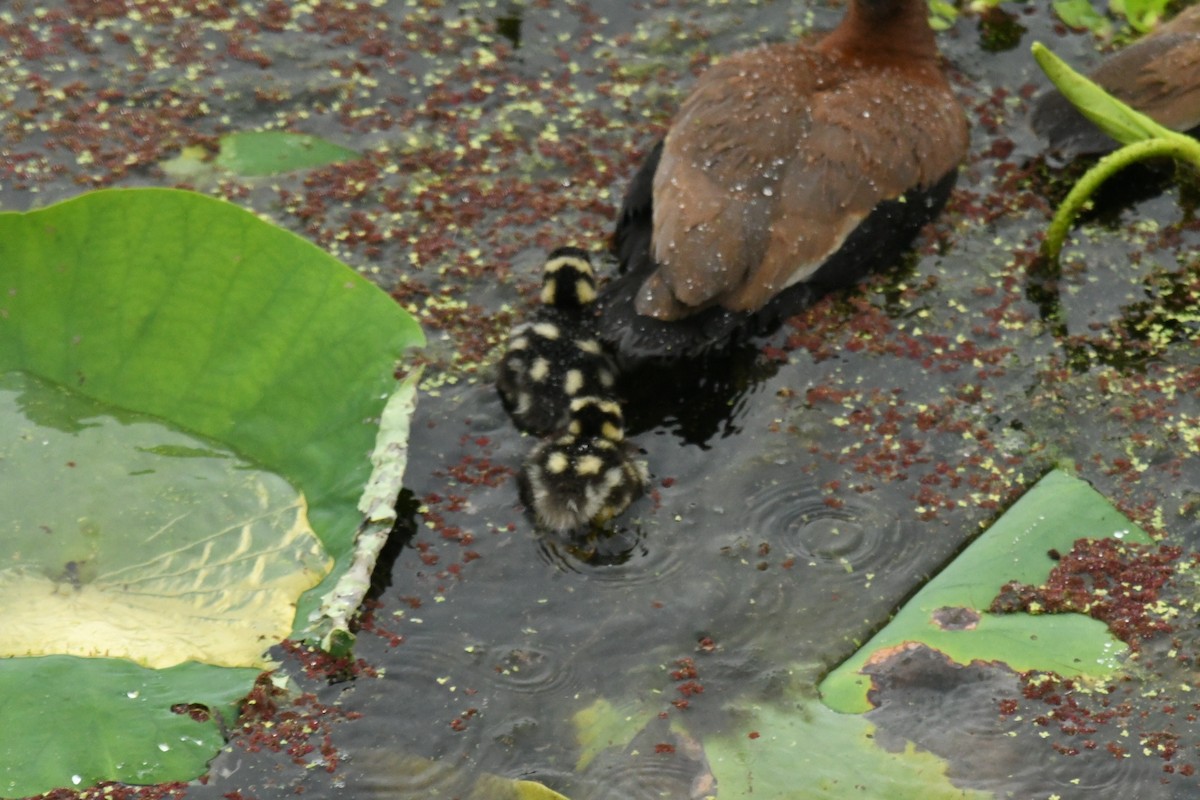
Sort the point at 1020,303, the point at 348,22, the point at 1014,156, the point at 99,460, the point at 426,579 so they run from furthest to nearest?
the point at 348,22
the point at 1014,156
the point at 1020,303
the point at 426,579
the point at 99,460

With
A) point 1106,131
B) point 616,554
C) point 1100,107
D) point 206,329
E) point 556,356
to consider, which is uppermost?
point 1100,107

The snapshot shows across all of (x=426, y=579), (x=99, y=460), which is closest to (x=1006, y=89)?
(x=426, y=579)

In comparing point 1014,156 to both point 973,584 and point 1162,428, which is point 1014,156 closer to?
point 1162,428

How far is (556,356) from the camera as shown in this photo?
486cm

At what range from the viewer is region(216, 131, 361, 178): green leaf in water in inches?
228

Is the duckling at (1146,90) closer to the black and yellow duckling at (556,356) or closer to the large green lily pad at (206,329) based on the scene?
the black and yellow duckling at (556,356)

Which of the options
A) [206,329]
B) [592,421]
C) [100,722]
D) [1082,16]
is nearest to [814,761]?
[592,421]

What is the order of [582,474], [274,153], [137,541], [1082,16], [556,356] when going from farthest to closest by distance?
[1082,16] < [274,153] < [556,356] < [582,474] < [137,541]

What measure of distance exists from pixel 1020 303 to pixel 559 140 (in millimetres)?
1805

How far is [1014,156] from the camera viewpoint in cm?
591

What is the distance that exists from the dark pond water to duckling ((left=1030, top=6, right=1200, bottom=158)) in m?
0.15

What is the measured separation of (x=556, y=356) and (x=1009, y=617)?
1561 millimetres

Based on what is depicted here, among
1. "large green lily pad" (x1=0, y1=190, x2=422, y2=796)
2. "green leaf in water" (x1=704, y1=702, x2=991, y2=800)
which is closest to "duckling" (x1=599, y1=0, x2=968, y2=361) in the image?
"large green lily pad" (x1=0, y1=190, x2=422, y2=796)

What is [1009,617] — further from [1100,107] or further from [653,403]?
[1100,107]
